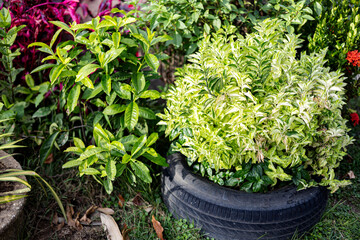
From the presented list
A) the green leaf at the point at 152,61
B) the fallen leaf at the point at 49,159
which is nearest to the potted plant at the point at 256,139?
the green leaf at the point at 152,61


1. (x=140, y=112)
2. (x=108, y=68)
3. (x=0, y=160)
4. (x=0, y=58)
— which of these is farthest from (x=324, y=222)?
(x=0, y=58)

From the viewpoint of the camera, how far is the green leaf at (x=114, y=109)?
211 centimetres

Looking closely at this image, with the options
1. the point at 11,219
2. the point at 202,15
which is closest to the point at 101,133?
the point at 11,219

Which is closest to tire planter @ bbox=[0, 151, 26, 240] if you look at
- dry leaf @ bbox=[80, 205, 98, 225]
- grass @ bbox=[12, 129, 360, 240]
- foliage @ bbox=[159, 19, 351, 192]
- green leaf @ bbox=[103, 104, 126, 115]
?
grass @ bbox=[12, 129, 360, 240]

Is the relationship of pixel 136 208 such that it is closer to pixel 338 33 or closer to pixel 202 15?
pixel 202 15

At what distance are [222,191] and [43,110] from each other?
157cm

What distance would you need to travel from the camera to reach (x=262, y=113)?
70.7 inches

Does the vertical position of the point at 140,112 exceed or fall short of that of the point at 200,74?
it falls short

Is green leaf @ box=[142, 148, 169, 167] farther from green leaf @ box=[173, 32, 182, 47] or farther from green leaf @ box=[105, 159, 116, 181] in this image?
green leaf @ box=[173, 32, 182, 47]

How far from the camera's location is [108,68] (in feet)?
6.73

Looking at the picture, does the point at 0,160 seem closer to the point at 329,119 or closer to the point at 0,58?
the point at 0,58

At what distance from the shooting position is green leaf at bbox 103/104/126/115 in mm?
2105

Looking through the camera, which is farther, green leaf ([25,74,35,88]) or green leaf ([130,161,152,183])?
green leaf ([25,74,35,88])

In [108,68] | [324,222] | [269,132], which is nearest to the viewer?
[269,132]
